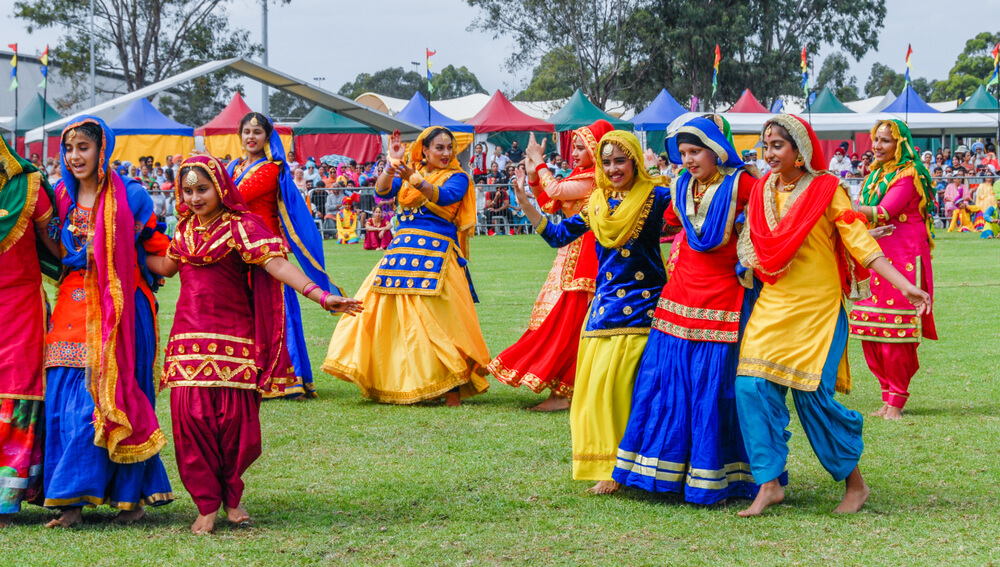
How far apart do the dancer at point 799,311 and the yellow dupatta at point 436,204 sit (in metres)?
3.13

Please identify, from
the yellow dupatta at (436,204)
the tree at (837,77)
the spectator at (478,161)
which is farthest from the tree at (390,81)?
the yellow dupatta at (436,204)

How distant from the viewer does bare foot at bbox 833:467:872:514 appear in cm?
478

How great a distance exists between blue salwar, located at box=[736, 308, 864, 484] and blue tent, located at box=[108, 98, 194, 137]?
89.2 ft

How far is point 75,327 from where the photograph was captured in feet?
15.3

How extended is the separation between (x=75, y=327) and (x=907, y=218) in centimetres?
519

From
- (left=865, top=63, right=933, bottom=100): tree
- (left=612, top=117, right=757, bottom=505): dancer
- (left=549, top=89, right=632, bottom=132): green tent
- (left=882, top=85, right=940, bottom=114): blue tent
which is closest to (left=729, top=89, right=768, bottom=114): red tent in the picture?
(left=882, top=85, right=940, bottom=114): blue tent

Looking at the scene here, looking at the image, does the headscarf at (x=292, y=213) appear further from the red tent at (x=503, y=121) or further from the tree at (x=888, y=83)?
the tree at (x=888, y=83)

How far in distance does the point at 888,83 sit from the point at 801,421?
84.9 metres

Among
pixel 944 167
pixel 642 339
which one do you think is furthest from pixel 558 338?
pixel 944 167

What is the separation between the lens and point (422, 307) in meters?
7.58

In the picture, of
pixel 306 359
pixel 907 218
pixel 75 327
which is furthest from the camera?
pixel 306 359

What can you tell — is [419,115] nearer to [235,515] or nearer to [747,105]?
[747,105]

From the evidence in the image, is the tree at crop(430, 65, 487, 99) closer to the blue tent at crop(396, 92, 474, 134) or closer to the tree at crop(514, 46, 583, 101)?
the tree at crop(514, 46, 583, 101)

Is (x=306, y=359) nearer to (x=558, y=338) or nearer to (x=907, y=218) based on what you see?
(x=558, y=338)
